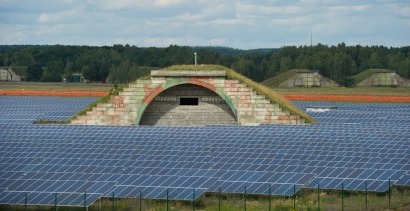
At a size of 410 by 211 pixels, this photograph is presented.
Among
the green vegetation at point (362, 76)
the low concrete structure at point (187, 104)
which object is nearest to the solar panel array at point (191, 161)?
the low concrete structure at point (187, 104)

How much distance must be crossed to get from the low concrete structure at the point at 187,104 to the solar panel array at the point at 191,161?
20.2 feet

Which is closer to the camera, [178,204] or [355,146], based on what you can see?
[178,204]

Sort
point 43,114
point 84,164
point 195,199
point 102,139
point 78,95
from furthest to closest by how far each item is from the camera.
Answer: point 78,95 < point 43,114 < point 102,139 < point 84,164 < point 195,199

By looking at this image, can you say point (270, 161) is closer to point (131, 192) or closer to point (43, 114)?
point (131, 192)

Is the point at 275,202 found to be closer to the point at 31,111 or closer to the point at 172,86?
the point at 172,86

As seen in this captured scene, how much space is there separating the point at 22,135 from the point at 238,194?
22325 millimetres

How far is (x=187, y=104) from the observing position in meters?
84.9

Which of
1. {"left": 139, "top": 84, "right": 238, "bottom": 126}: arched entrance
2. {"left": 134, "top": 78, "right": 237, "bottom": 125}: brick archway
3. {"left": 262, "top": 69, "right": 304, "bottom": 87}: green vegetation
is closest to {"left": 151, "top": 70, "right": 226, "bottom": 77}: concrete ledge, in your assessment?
{"left": 134, "top": 78, "right": 237, "bottom": 125}: brick archway

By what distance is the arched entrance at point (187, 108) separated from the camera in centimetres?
8419

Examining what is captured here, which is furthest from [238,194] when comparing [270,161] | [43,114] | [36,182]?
[43,114]

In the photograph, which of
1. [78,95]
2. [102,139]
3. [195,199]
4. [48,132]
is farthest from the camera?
[78,95]

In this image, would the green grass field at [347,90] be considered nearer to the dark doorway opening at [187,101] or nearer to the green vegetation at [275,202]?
the dark doorway opening at [187,101]

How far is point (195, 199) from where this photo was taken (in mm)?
53844

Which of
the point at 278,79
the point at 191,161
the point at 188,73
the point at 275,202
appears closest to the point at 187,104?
the point at 188,73
